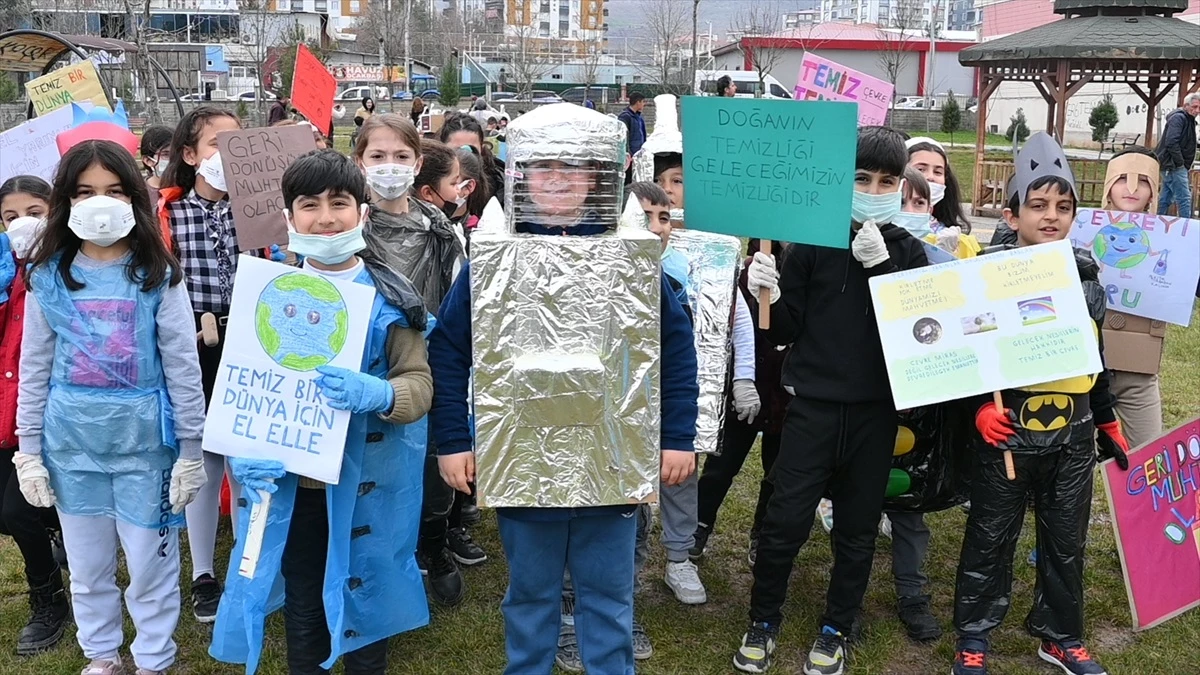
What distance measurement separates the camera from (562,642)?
388cm

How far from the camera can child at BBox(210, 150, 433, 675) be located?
9.87 ft

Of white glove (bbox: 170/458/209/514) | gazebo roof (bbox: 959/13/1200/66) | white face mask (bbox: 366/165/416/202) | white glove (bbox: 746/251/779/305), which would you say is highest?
gazebo roof (bbox: 959/13/1200/66)

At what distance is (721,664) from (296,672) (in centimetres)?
153

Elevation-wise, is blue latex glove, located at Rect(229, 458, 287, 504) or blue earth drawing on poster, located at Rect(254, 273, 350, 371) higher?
blue earth drawing on poster, located at Rect(254, 273, 350, 371)

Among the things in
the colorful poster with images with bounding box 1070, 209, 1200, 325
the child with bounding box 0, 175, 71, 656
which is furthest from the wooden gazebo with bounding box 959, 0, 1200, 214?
the child with bounding box 0, 175, 71, 656

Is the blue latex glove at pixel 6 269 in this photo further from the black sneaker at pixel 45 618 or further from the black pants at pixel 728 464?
the black pants at pixel 728 464

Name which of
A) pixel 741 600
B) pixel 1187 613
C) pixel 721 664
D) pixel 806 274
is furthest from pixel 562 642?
pixel 1187 613

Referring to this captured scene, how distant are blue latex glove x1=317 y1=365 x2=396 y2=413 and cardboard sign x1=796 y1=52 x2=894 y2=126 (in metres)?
4.07

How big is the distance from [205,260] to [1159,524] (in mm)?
3903

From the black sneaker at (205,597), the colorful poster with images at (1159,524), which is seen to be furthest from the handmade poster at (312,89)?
the colorful poster with images at (1159,524)

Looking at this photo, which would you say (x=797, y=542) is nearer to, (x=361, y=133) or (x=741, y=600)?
(x=741, y=600)

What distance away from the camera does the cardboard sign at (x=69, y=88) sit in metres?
6.39

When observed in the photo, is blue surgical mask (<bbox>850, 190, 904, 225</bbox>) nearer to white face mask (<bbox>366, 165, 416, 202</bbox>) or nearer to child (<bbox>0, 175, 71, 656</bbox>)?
white face mask (<bbox>366, 165, 416, 202</bbox>)

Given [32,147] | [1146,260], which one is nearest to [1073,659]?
[1146,260]
